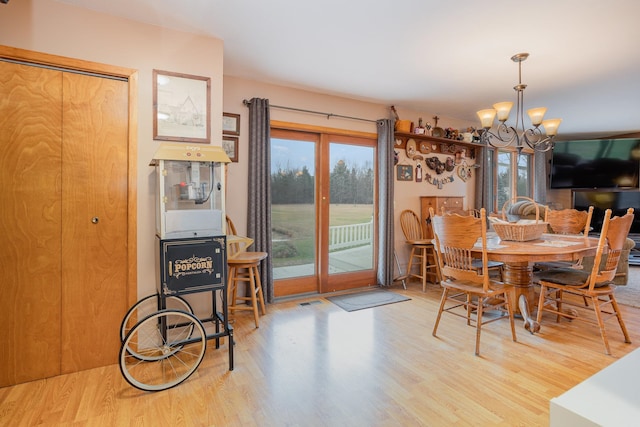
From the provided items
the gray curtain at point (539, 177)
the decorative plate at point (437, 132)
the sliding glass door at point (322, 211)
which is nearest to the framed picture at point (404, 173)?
the sliding glass door at point (322, 211)

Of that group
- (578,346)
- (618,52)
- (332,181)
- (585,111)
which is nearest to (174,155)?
(332,181)

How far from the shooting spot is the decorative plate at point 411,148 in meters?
4.75

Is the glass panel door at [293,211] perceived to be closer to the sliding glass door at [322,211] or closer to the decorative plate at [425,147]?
the sliding glass door at [322,211]

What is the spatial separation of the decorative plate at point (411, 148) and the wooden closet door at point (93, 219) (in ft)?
11.8

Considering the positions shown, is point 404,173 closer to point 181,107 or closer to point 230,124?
point 230,124

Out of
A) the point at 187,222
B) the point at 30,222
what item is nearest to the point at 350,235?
the point at 187,222

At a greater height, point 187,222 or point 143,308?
point 187,222

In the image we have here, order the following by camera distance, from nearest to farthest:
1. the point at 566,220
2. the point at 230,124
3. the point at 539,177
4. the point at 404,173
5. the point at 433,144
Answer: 1. the point at 230,124
2. the point at 566,220
3. the point at 404,173
4. the point at 433,144
5. the point at 539,177

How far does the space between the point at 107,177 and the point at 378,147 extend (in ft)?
10.6

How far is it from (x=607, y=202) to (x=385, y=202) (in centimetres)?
512

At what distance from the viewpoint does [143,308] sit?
240 centimetres

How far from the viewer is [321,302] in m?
3.73

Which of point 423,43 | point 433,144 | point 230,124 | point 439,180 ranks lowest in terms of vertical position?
point 439,180

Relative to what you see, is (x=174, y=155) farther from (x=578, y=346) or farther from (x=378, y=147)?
(x=578, y=346)
